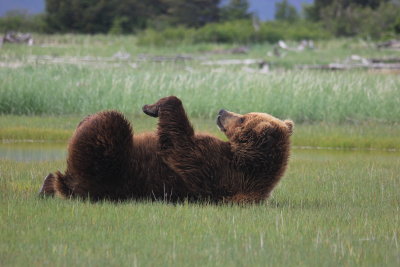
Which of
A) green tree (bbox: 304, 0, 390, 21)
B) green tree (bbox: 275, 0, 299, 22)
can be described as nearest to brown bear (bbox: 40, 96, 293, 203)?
green tree (bbox: 304, 0, 390, 21)

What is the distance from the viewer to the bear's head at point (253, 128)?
6.02 m

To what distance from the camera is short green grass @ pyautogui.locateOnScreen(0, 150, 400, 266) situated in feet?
14.0

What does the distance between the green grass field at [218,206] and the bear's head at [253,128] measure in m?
0.54

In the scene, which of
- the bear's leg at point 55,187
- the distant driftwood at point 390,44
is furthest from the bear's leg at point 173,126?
the distant driftwood at point 390,44

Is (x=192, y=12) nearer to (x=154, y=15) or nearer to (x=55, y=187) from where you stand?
(x=154, y=15)

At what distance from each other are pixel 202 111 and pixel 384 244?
11.4 metres

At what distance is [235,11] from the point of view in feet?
184

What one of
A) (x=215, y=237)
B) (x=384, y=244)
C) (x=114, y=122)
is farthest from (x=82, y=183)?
(x=384, y=244)

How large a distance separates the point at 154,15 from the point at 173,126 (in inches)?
2116

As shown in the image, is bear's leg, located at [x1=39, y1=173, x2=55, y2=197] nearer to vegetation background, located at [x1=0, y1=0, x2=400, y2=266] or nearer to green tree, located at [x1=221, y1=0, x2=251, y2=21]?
vegetation background, located at [x1=0, y1=0, x2=400, y2=266]

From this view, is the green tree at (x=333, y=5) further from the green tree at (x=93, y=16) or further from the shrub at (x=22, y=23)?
the shrub at (x=22, y=23)

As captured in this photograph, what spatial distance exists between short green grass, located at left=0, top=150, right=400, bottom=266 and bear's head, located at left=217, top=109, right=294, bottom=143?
1.76 ft

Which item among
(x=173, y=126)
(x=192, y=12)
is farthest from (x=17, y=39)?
(x=173, y=126)

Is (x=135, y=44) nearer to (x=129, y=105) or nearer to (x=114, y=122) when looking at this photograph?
(x=129, y=105)
